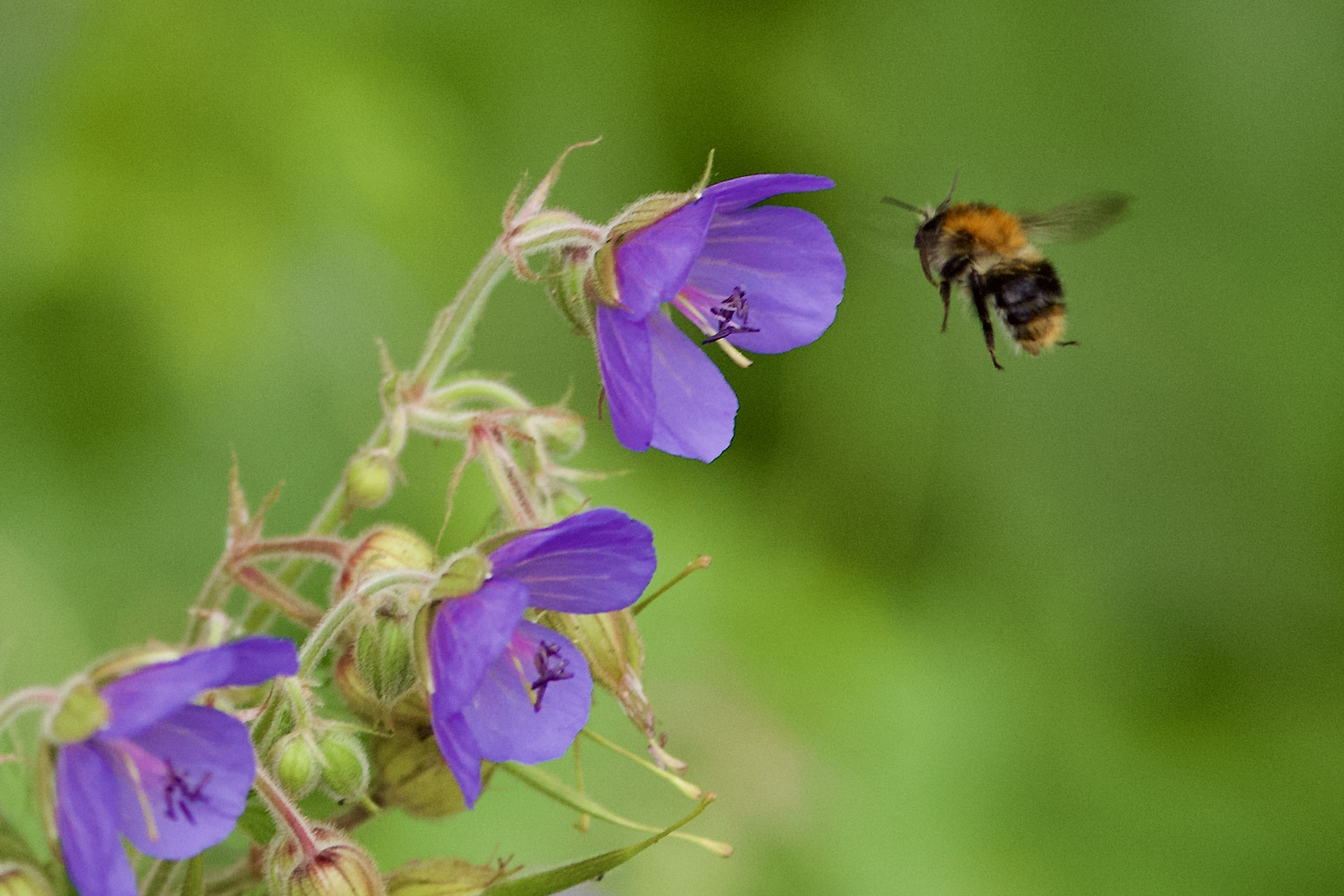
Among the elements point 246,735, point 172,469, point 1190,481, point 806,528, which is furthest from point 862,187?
point 246,735

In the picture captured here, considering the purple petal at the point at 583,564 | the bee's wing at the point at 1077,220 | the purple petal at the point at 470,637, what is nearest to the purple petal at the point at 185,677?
the purple petal at the point at 470,637

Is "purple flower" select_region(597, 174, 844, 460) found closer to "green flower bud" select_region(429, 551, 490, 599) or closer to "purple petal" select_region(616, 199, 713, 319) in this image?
"purple petal" select_region(616, 199, 713, 319)

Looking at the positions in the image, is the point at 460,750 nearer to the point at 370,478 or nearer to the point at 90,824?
the point at 90,824

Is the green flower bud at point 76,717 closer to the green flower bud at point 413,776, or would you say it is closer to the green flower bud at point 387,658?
the green flower bud at point 387,658

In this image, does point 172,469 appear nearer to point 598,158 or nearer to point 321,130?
point 321,130

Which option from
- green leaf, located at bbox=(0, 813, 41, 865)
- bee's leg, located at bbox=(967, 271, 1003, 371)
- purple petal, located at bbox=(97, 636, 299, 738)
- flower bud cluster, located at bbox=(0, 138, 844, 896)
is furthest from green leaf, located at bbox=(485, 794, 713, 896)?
bee's leg, located at bbox=(967, 271, 1003, 371)

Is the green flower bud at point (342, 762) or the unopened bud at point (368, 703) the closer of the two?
the green flower bud at point (342, 762)
